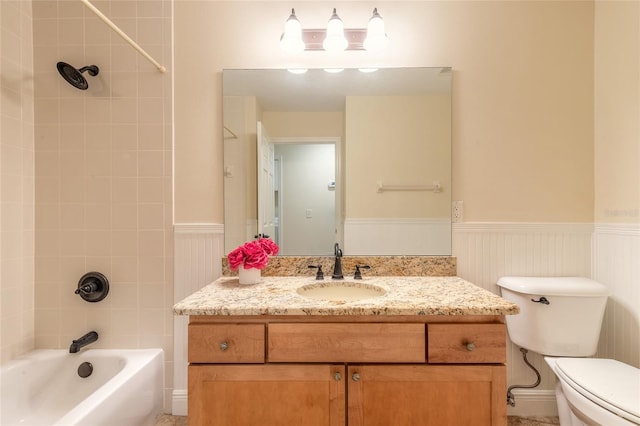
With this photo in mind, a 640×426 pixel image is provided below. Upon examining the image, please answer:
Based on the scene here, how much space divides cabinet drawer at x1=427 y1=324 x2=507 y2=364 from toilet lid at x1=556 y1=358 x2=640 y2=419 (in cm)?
37

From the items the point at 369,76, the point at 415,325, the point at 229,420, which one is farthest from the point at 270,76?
the point at 229,420

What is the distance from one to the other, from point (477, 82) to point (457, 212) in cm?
69

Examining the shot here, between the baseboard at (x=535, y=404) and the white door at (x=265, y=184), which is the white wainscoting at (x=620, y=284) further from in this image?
the white door at (x=265, y=184)

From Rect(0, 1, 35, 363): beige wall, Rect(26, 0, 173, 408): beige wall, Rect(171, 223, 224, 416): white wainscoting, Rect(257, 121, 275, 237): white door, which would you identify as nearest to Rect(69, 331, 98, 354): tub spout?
Rect(26, 0, 173, 408): beige wall

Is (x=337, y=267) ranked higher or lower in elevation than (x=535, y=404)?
higher

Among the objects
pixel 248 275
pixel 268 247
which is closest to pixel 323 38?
pixel 268 247

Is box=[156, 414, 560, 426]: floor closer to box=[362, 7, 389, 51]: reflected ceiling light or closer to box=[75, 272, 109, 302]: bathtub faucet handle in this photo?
box=[75, 272, 109, 302]: bathtub faucet handle

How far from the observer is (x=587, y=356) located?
4.42ft

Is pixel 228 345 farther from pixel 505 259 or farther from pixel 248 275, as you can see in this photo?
pixel 505 259

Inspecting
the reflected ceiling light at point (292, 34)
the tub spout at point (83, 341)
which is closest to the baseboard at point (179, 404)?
the tub spout at point (83, 341)

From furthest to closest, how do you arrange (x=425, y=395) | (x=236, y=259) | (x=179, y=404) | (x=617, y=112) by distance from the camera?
(x=179, y=404)
(x=617, y=112)
(x=236, y=259)
(x=425, y=395)

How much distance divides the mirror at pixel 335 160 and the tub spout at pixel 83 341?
80 centimetres

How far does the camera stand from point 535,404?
4.99ft

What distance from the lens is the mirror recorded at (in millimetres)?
1559
